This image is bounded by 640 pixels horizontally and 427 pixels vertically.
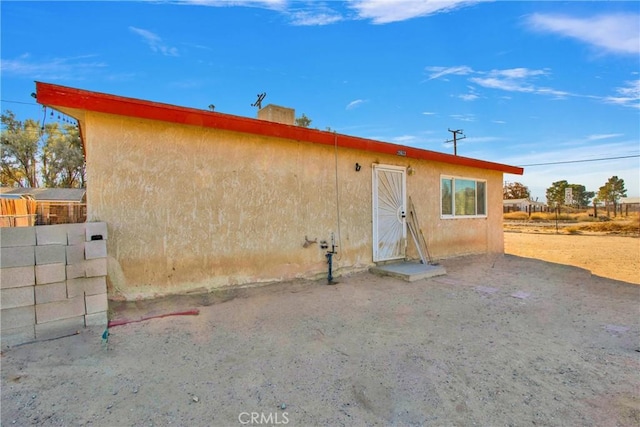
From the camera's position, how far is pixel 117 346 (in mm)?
2883

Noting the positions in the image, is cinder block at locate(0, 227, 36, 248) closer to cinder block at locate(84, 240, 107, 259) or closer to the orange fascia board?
cinder block at locate(84, 240, 107, 259)

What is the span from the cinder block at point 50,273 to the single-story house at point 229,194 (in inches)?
31.7

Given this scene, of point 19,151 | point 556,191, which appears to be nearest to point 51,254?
point 19,151

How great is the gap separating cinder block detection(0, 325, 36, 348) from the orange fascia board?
2.35 metres

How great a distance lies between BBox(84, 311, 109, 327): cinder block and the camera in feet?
10.3

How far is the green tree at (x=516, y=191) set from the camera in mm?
54812

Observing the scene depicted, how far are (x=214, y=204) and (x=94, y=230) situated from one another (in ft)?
5.06

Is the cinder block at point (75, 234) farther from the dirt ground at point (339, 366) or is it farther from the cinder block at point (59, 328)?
the dirt ground at point (339, 366)

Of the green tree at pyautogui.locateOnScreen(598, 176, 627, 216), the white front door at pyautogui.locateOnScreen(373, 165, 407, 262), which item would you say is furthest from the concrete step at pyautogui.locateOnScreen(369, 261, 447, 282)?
the green tree at pyautogui.locateOnScreen(598, 176, 627, 216)

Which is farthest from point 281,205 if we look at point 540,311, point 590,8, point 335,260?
point 590,8

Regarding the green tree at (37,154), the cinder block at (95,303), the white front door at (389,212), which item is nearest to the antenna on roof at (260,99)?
the white front door at (389,212)

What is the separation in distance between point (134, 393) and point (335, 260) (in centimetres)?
405

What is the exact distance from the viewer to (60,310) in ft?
9.89

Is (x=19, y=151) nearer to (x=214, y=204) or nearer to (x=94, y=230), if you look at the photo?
(x=214, y=204)
